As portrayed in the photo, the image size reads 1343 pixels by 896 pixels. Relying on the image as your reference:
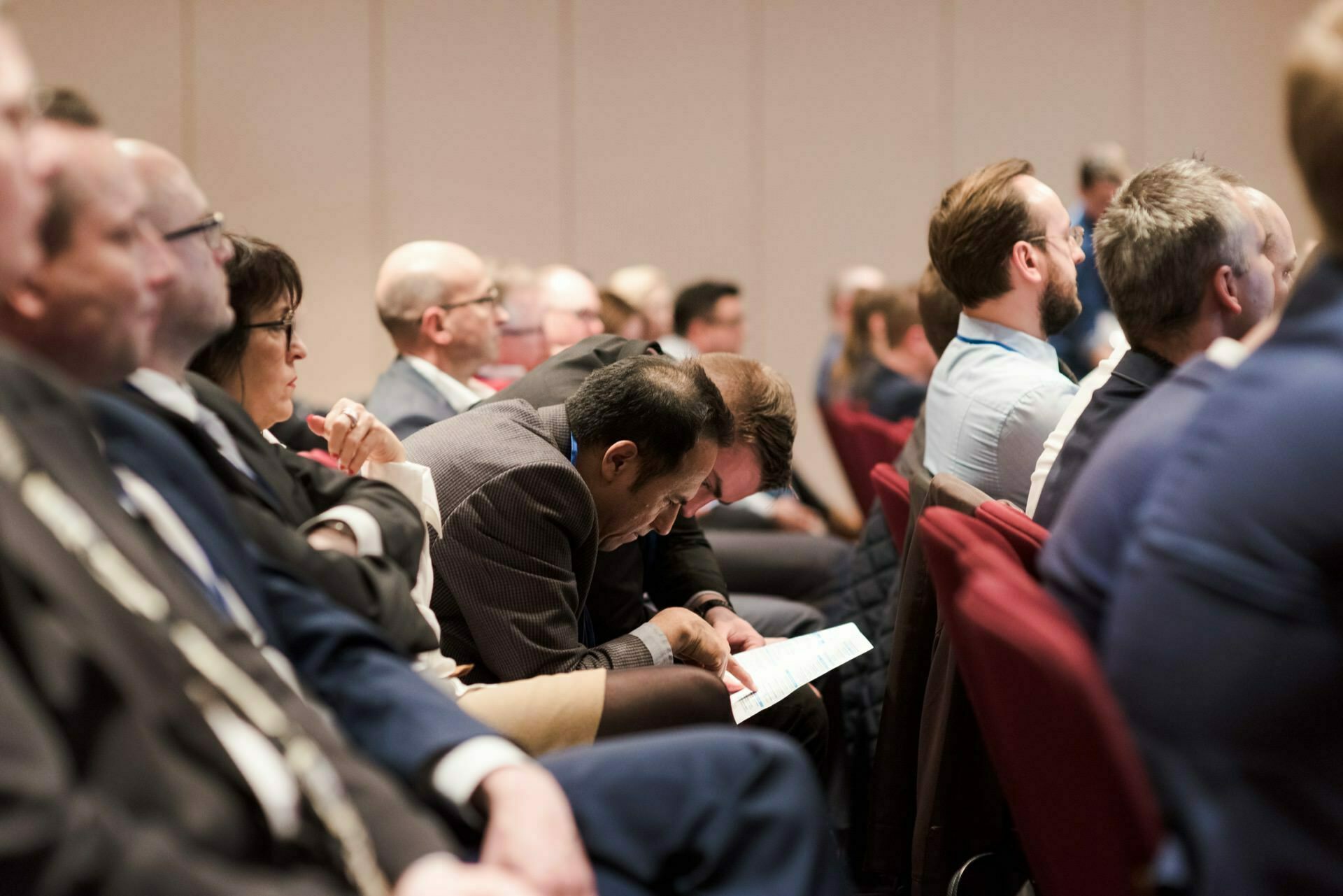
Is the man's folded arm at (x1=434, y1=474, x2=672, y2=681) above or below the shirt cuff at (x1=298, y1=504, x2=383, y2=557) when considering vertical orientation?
below

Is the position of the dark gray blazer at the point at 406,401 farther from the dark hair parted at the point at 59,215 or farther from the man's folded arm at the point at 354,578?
the dark hair parted at the point at 59,215

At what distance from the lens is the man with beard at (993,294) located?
2.62m

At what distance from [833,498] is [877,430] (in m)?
3.82

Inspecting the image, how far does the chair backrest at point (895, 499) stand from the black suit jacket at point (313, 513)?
1129mm

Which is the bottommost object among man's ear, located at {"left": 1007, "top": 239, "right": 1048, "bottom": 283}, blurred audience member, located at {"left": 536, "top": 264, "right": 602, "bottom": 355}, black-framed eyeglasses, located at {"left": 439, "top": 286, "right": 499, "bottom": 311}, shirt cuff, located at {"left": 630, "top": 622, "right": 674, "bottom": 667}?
shirt cuff, located at {"left": 630, "top": 622, "right": 674, "bottom": 667}

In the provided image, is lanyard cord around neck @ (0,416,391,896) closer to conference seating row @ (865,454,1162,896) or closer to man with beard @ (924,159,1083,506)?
conference seating row @ (865,454,1162,896)

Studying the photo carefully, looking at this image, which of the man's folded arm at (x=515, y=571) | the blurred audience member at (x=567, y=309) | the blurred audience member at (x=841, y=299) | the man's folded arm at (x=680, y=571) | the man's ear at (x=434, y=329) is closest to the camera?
the man's folded arm at (x=515, y=571)

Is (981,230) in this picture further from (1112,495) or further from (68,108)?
(68,108)

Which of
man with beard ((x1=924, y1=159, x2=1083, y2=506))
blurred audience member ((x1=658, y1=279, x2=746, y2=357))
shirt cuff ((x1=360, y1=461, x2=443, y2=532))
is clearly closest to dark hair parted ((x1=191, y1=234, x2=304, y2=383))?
shirt cuff ((x1=360, y1=461, x2=443, y2=532))

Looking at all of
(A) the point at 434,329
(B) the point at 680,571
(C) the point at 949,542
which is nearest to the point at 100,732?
(C) the point at 949,542

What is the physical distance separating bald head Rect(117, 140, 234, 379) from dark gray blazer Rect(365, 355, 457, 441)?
6.95 ft

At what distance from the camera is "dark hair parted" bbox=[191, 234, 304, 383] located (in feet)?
→ 6.39

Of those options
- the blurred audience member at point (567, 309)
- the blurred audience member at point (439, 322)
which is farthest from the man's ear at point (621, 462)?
the blurred audience member at point (567, 309)

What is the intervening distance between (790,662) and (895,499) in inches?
18.8
